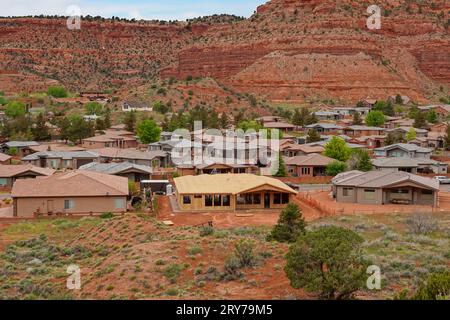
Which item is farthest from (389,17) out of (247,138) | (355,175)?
(355,175)

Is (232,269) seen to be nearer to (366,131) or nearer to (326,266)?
(326,266)

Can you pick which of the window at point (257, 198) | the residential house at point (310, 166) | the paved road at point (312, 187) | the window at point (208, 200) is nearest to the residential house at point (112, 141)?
the residential house at point (310, 166)

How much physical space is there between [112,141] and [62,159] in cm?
1429

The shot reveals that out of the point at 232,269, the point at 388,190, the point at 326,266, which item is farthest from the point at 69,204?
the point at 326,266

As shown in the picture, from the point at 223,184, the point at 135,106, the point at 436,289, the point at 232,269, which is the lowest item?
the point at 232,269

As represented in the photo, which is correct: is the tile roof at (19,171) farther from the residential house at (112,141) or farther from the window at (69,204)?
the residential house at (112,141)

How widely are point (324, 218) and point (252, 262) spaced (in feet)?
45.6

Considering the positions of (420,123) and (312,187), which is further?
(420,123)

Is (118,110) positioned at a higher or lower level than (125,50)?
lower

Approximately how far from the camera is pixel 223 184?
4100 cm

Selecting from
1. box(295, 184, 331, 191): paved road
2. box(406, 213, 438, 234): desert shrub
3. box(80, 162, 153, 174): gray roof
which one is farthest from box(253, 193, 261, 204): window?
box(80, 162, 153, 174): gray roof

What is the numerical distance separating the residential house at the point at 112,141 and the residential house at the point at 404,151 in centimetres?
2928

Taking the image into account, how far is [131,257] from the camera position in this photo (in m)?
23.8
